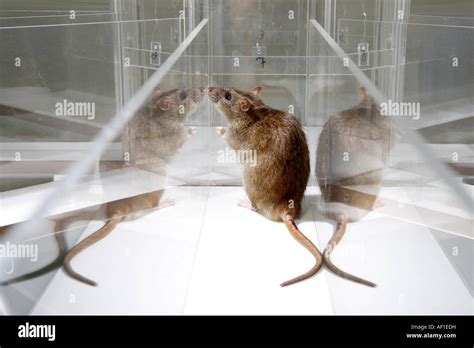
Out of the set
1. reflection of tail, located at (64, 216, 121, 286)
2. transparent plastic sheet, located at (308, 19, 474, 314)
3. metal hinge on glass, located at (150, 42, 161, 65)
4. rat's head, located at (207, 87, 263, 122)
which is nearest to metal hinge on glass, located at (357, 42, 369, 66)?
transparent plastic sheet, located at (308, 19, 474, 314)

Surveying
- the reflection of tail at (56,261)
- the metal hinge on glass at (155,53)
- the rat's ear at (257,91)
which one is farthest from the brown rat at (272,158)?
the reflection of tail at (56,261)

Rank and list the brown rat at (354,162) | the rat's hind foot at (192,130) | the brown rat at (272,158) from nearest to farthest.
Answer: the brown rat at (354,162), the brown rat at (272,158), the rat's hind foot at (192,130)

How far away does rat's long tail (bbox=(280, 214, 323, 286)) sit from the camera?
2.31m

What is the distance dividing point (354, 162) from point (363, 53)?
1.78 ft

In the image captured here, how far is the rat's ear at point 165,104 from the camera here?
2704 mm

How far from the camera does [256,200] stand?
3.12m

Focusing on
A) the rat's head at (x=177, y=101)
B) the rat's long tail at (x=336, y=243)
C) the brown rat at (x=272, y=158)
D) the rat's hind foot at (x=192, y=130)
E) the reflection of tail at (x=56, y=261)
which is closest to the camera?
the reflection of tail at (x=56, y=261)

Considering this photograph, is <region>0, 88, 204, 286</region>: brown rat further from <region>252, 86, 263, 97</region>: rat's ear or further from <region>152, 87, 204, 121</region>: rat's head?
<region>252, 86, 263, 97</region>: rat's ear

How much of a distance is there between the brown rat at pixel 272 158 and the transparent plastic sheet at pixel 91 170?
1.48 ft

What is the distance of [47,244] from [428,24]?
1.60m

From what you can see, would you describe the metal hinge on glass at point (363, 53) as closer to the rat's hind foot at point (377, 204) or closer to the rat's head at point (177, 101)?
the rat's hind foot at point (377, 204)

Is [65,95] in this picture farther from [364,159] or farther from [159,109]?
[364,159]

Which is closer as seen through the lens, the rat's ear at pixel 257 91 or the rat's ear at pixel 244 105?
A: the rat's ear at pixel 244 105

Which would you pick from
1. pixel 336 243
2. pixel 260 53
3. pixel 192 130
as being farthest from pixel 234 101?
pixel 336 243
